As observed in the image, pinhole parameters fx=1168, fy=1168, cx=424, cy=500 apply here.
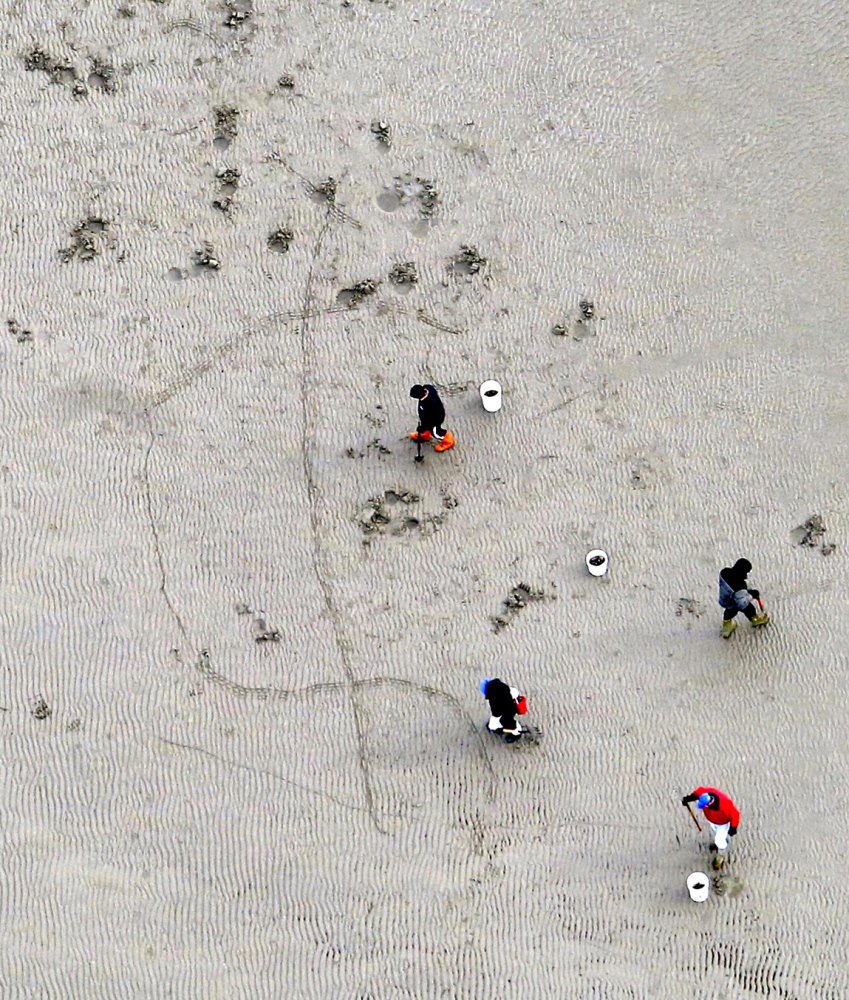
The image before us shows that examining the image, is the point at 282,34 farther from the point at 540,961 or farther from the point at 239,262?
the point at 540,961

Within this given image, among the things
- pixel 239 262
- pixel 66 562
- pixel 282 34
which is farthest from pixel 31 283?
pixel 282 34

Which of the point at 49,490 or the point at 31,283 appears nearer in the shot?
the point at 49,490

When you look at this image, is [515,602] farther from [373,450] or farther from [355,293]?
[355,293]

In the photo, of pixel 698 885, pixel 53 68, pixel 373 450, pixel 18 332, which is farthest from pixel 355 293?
pixel 698 885

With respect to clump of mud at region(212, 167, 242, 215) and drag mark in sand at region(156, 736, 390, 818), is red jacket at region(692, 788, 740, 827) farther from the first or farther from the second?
clump of mud at region(212, 167, 242, 215)

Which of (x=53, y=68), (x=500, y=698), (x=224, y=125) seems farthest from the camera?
(x=53, y=68)

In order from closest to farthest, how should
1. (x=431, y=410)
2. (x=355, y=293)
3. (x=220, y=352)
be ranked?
1. (x=431, y=410)
2. (x=220, y=352)
3. (x=355, y=293)

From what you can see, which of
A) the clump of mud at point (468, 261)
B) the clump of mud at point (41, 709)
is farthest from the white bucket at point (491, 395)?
the clump of mud at point (41, 709)
